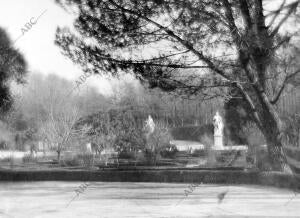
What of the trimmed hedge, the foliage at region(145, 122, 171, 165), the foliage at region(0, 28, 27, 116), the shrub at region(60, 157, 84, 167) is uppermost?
the foliage at region(0, 28, 27, 116)

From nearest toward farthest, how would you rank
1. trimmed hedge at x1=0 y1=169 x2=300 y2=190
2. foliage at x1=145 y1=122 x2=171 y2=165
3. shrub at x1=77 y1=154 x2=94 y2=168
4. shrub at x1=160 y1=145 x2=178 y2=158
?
trimmed hedge at x1=0 y1=169 x2=300 y2=190
foliage at x1=145 y1=122 x2=171 y2=165
shrub at x1=77 y1=154 x2=94 y2=168
shrub at x1=160 y1=145 x2=178 y2=158

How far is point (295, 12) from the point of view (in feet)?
46.4

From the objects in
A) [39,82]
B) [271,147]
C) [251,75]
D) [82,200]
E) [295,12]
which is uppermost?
[39,82]

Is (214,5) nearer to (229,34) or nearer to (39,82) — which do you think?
(229,34)

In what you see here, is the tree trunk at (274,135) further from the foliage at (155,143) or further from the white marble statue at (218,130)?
the white marble statue at (218,130)

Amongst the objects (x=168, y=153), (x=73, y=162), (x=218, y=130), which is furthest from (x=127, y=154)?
(x=218, y=130)

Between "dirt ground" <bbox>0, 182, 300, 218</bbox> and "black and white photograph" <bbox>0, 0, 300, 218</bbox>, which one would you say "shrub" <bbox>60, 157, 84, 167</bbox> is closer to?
"black and white photograph" <bbox>0, 0, 300, 218</bbox>

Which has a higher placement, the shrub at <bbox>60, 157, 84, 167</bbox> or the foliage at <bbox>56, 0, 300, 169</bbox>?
the foliage at <bbox>56, 0, 300, 169</bbox>

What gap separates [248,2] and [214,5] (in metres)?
1.64

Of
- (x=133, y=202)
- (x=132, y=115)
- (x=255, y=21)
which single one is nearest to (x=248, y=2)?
(x=255, y=21)

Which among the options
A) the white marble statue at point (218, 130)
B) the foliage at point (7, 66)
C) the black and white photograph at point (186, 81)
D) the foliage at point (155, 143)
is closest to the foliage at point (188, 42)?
the black and white photograph at point (186, 81)

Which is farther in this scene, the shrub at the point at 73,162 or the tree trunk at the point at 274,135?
the shrub at the point at 73,162

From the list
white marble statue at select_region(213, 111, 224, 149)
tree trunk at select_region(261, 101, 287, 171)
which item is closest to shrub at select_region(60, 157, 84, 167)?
white marble statue at select_region(213, 111, 224, 149)

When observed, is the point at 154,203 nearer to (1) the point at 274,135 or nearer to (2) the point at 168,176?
(1) the point at 274,135
